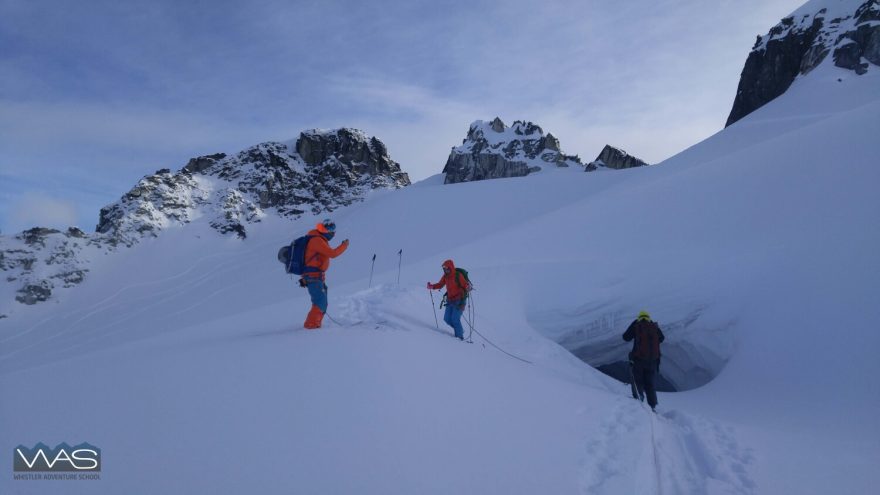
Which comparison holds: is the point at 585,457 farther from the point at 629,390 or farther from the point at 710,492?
the point at 629,390

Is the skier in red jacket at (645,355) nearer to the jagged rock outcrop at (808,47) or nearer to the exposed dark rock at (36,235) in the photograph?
the jagged rock outcrop at (808,47)

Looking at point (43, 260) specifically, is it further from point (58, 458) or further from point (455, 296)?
point (58, 458)

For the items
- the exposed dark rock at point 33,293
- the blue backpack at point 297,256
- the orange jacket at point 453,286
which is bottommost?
the exposed dark rock at point 33,293

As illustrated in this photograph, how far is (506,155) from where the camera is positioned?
6638cm

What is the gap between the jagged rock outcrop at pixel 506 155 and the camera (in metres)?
64.9

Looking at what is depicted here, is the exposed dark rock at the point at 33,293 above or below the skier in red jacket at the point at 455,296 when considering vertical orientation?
below

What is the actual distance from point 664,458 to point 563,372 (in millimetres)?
3705

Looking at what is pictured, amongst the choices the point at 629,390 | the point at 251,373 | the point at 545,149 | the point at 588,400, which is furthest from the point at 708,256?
the point at 545,149

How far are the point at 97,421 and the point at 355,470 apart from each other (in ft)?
6.35

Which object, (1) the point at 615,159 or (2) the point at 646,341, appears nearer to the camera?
(2) the point at 646,341

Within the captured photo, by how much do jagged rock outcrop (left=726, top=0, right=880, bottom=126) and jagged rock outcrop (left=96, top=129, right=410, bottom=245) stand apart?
150 feet

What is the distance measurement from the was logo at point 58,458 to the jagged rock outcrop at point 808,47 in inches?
2054

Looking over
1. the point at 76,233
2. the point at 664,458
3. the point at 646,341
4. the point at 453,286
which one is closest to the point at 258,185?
the point at 76,233

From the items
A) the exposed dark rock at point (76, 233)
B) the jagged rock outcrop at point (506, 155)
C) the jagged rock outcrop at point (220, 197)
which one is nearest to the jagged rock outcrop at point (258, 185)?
the jagged rock outcrop at point (220, 197)
